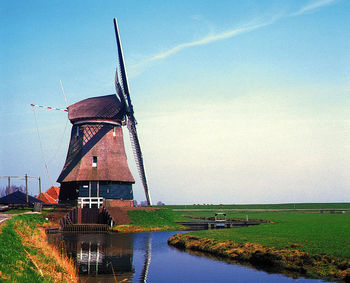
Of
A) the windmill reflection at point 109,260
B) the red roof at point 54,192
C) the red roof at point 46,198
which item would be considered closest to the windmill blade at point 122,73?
the windmill reflection at point 109,260

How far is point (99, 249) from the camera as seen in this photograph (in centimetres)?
2525

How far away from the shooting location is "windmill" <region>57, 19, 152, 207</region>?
153ft

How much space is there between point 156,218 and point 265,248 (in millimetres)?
27280

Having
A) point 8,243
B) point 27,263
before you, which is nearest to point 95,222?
point 8,243

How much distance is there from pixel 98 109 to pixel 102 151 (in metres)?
5.88

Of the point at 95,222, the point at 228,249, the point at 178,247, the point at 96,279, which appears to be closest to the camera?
the point at 96,279

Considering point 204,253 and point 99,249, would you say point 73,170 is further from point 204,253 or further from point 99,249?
point 204,253

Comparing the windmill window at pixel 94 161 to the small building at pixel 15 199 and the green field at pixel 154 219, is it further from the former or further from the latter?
the small building at pixel 15 199

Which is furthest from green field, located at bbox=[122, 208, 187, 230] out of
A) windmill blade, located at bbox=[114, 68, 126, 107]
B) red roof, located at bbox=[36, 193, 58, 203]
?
red roof, located at bbox=[36, 193, 58, 203]

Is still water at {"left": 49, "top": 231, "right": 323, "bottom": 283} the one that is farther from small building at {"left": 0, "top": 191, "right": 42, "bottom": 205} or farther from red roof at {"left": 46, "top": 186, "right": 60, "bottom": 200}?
red roof at {"left": 46, "top": 186, "right": 60, "bottom": 200}

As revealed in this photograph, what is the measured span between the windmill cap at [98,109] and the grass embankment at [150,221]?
1355 centimetres

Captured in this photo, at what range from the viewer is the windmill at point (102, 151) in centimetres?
4678

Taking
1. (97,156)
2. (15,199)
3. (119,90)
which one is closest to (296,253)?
(97,156)

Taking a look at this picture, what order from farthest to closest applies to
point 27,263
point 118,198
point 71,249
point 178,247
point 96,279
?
1. point 118,198
2. point 178,247
3. point 71,249
4. point 96,279
5. point 27,263
